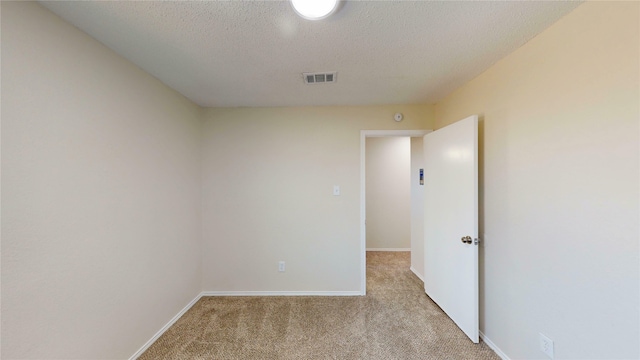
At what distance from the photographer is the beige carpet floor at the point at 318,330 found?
6.07ft

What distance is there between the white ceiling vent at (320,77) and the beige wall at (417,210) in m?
1.84

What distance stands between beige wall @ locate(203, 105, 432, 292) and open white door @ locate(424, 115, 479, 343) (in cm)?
68

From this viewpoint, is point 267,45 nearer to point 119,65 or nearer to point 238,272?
point 119,65

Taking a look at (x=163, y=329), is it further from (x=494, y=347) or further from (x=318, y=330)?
(x=494, y=347)

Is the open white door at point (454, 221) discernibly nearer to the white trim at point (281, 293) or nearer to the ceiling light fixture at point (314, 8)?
the white trim at point (281, 293)

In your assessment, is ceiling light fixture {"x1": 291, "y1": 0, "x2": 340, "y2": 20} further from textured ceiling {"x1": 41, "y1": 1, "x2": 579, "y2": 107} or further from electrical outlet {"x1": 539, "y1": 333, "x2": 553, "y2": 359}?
electrical outlet {"x1": 539, "y1": 333, "x2": 553, "y2": 359}

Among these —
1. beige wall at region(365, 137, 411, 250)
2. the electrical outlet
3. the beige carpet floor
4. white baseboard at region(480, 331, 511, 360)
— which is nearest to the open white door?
white baseboard at region(480, 331, 511, 360)

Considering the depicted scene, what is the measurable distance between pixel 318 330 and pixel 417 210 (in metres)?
2.12

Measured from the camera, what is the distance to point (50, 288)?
123 centimetres

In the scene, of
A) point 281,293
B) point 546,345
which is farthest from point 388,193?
point 546,345

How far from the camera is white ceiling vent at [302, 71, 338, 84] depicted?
1957 millimetres

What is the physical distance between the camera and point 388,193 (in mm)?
4574

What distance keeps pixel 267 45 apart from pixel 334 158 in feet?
4.95

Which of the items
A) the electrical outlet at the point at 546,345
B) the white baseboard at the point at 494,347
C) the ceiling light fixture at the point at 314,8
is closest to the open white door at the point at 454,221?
the white baseboard at the point at 494,347
